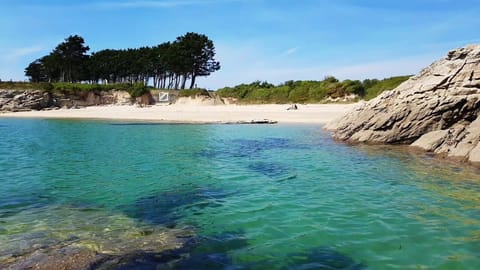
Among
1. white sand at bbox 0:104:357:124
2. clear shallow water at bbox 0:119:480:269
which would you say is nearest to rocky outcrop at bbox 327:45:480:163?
clear shallow water at bbox 0:119:480:269

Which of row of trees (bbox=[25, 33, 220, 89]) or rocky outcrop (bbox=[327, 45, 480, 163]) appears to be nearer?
rocky outcrop (bbox=[327, 45, 480, 163])

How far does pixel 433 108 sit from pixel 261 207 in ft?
48.7

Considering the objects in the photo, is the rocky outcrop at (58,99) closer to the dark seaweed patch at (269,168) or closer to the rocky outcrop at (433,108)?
the rocky outcrop at (433,108)

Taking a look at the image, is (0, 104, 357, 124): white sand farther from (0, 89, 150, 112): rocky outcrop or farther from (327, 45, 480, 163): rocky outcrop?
(327, 45, 480, 163): rocky outcrop

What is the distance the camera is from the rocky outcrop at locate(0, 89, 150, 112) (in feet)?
212

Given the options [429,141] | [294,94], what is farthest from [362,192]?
[294,94]

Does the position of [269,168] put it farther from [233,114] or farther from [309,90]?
[309,90]

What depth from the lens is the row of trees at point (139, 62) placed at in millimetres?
82500

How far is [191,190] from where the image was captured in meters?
11.0

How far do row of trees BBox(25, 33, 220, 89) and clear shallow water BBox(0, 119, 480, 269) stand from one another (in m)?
67.6

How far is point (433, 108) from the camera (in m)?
20.1

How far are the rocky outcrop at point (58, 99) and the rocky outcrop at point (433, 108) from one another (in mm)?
54112

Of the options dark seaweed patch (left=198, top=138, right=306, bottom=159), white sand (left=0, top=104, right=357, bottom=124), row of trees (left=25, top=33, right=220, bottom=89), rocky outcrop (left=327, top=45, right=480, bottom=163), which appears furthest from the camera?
row of trees (left=25, top=33, right=220, bottom=89)

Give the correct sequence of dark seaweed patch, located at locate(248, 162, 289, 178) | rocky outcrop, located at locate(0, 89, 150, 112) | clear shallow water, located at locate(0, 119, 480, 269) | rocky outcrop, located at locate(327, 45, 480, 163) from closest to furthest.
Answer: clear shallow water, located at locate(0, 119, 480, 269), dark seaweed patch, located at locate(248, 162, 289, 178), rocky outcrop, located at locate(327, 45, 480, 163), rocky outcrop, located at locate(0, 89, 150, 112)
